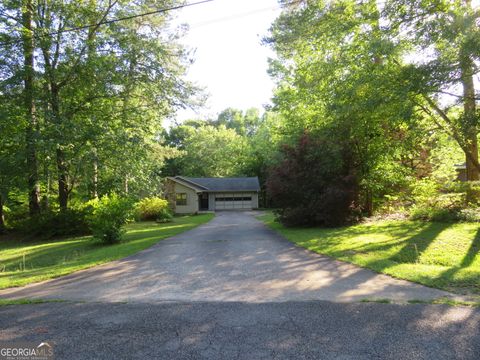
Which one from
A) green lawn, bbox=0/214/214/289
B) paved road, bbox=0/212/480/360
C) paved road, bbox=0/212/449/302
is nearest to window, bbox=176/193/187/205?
green lawn, bbox=0/214/214/289

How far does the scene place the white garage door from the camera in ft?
139

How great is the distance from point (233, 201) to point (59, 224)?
83.2ft

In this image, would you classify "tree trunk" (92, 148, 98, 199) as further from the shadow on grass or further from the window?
the window

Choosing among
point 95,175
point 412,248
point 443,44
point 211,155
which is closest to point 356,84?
point 443,44

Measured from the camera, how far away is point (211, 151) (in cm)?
5362

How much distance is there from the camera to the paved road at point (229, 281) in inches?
232

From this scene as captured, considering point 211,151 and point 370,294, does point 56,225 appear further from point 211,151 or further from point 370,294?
point 211,151

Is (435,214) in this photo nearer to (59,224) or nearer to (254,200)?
(59,224)

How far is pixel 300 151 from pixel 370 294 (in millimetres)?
11785

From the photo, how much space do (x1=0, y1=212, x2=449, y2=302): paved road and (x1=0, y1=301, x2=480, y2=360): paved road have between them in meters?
0.54

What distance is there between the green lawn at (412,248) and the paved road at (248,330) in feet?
6.68

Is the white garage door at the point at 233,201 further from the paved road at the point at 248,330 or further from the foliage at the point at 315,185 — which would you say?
the paved road at the point at 248,330

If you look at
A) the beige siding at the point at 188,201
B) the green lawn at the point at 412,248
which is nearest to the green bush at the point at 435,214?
the green lawn at the point at 412,248

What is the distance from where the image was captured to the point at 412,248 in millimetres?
9688
